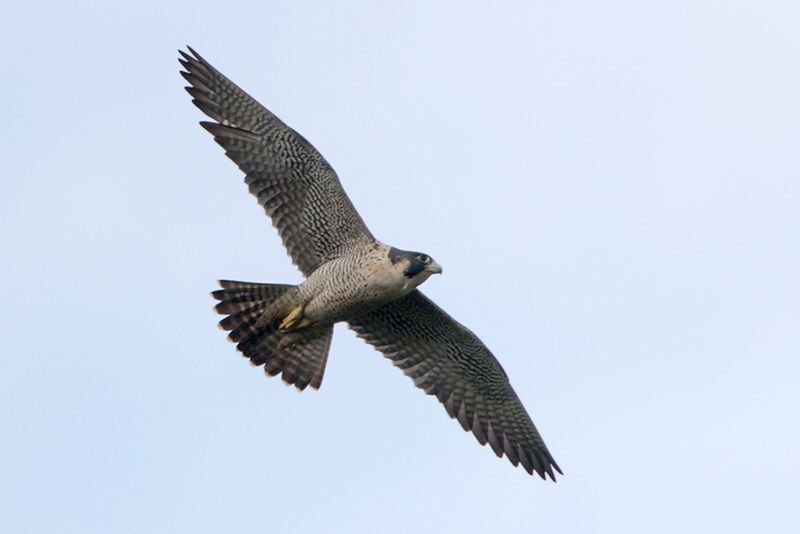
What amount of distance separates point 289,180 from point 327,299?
1.29 meters

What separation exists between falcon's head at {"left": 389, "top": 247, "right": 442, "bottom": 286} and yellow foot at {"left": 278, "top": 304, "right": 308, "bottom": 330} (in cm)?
128

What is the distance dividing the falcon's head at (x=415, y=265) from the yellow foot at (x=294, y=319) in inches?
50.6

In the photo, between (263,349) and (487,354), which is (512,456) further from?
(263,349)

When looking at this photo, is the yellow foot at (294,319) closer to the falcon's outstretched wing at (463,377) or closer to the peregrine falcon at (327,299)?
the peregrine falcon at (327,299)

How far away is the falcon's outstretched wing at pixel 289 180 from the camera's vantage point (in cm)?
1670

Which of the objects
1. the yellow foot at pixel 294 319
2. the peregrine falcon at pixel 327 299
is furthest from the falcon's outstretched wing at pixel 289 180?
the yellow foot at pixel 294 319

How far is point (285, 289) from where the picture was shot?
16938 mm

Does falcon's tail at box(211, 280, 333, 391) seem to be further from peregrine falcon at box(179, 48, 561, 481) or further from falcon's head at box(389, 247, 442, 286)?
falcon's head at box(389, 247, 442, 286)

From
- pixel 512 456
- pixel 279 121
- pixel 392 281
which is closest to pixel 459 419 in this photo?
pixel 512 456

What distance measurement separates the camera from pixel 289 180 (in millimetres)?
16797

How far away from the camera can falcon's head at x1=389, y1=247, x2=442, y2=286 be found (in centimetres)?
1598

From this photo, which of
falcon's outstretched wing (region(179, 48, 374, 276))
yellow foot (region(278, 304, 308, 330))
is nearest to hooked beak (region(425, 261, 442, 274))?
falcon's outstretched wing (region(179, 48, 374, 276))

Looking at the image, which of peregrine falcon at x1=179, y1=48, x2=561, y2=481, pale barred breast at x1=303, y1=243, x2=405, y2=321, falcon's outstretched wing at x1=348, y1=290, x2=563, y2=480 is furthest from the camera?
falcon's outstretched wing at x1=348, y1=290, x2=563, y2=480

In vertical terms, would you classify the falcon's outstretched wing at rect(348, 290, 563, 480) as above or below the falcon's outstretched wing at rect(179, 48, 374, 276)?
below
